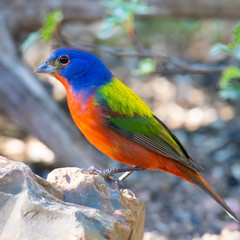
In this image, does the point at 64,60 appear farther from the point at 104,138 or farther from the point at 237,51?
the point at 237,51

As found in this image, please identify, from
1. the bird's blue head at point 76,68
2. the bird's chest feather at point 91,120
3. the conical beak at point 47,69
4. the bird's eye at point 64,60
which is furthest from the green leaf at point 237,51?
the conical beak at point 47,69

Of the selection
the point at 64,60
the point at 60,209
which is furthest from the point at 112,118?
the point at 60,209

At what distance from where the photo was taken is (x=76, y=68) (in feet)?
11.0

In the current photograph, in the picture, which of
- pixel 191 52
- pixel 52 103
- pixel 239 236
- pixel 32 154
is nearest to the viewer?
pixel 239 236

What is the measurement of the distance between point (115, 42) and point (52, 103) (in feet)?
10.7

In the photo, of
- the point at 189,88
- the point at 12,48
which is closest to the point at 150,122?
the point at 12,48

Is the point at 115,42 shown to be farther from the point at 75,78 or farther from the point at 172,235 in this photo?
the point at 75,78

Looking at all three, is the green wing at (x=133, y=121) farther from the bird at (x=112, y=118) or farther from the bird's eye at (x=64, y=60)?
the bird's eye at (x=64, y=60)

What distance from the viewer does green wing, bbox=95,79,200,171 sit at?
3.28m

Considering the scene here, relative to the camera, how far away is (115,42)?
8.39 m

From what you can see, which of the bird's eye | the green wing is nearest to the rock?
the green wing

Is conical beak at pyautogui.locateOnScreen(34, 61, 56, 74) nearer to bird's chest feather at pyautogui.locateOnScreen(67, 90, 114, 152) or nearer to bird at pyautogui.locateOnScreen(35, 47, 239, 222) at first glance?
bird at pyautogui.locateOnScreen(35, 47, 239, 222)

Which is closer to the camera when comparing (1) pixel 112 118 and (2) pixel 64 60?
(1) pixel 112 118

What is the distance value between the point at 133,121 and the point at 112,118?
7.5 inches
